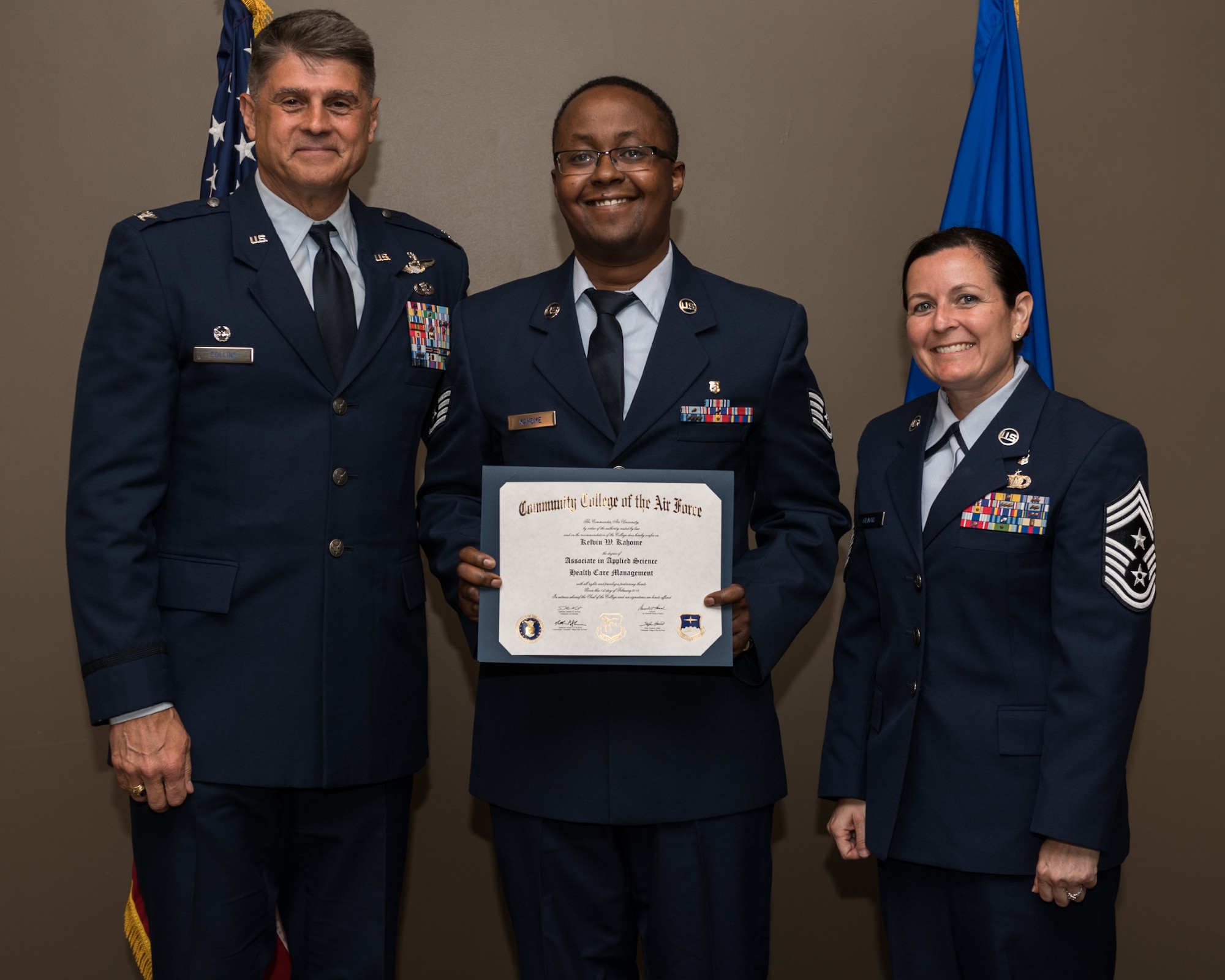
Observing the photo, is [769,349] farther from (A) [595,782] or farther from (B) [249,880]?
(B) [249,880]

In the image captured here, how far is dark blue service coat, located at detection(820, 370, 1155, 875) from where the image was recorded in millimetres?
1935

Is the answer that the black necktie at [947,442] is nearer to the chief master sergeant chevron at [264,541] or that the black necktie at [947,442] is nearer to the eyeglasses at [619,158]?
the eyeglasses at [619,158]

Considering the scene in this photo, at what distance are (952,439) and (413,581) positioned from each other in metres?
1.18

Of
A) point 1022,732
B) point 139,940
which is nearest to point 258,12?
point 139,940

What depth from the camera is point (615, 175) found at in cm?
220

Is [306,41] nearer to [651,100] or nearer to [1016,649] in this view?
[651,100]

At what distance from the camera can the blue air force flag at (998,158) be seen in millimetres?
2957

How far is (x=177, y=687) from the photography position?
215cm

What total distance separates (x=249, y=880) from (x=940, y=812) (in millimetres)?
1383

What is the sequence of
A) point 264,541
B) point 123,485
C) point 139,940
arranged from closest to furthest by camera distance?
point 123,485
point 264,541
point 139,940

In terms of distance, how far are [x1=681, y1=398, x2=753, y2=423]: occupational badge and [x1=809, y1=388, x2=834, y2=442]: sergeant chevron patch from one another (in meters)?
0.15

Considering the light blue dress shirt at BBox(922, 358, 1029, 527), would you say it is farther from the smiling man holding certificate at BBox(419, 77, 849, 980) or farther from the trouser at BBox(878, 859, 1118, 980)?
the trouser at BBox(878, 859, 1118, 980)

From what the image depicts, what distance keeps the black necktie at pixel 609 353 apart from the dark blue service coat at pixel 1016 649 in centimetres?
60

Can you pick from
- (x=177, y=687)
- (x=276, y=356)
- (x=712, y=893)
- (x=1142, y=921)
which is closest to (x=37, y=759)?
(x=177, y=687)
